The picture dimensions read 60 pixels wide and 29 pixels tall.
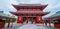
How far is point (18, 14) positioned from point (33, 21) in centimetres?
256

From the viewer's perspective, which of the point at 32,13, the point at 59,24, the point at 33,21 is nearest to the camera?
the point at 59,24

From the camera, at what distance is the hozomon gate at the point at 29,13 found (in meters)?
14.7

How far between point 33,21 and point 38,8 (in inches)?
82.3

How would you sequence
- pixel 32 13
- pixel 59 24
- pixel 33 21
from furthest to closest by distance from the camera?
pixel 33 21 → pixel 32 13 → pixel 59 24

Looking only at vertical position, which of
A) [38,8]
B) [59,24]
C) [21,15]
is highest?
[38,8]

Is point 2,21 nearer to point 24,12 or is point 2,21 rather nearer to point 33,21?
point 24,12

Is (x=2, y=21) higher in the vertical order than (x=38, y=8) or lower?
lower

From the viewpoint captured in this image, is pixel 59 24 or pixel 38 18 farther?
pixel 38 18

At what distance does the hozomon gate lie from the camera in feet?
48.2

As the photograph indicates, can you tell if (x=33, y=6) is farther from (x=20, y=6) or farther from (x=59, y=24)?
(x=59, y=24)

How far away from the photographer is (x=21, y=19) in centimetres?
1516

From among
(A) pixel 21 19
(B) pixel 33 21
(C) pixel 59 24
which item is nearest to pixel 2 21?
(C) pixel 59 24

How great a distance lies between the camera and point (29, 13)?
14.7 m

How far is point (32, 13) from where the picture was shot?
47.8 ft
